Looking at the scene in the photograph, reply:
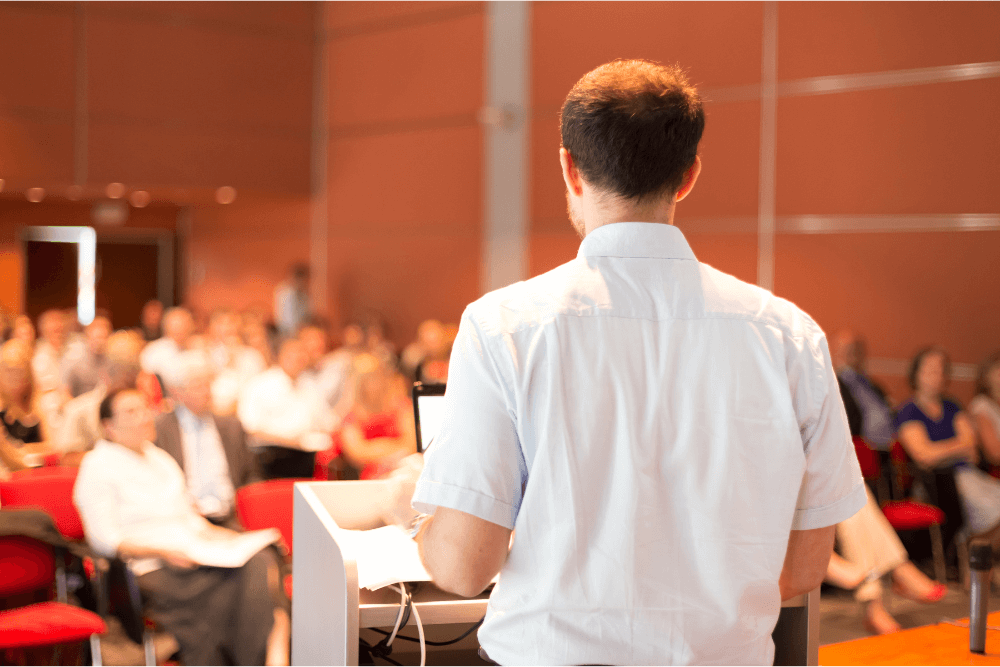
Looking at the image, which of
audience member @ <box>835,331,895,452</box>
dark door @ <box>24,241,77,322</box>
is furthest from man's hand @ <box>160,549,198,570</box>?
dark door @ <box>24,241,77,322</box>

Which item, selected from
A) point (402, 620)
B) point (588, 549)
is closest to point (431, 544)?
point (588, 549)

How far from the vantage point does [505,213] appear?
9.08 metres

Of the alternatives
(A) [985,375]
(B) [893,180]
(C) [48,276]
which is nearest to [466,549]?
(A) [985,375]

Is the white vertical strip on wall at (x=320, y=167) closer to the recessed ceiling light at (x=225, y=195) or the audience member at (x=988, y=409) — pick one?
the recessed ceiling light at (x=225, y=195)

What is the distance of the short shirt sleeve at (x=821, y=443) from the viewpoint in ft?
3.53

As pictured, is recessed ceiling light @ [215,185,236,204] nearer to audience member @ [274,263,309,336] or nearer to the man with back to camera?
audience member @ [274,263,309,336]

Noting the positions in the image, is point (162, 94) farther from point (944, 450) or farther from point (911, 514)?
point (911, 514)

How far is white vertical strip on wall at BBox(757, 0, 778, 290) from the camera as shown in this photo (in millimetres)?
7145

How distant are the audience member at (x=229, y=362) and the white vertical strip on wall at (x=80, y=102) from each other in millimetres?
2964

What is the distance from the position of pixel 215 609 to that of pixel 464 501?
2.59 metres

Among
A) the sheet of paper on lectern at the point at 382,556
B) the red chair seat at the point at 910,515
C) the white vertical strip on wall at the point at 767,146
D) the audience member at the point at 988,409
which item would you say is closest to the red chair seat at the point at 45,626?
the sheet of paper on lectern at the point at 382,556

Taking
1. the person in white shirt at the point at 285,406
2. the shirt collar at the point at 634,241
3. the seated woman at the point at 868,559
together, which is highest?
the shirt collar at the point at 634,241

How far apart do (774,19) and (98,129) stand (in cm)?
704

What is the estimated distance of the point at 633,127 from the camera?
3.33 ft
